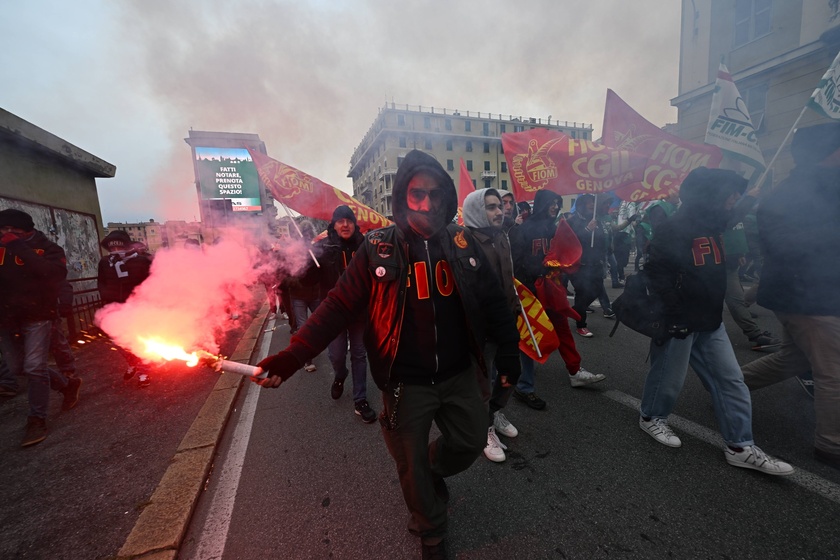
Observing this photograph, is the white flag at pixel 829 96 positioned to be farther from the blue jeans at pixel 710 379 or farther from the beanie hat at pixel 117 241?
the beanie hat at pixel 117 241

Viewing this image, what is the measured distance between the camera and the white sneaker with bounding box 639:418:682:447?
9.19ft

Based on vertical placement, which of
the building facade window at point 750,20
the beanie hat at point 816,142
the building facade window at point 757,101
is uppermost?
the building facade window at point 750,20

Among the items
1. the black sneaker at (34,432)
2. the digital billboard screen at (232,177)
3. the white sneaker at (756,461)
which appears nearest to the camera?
the white sneaker at (756,461)

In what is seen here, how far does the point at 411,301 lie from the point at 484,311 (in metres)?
0.49

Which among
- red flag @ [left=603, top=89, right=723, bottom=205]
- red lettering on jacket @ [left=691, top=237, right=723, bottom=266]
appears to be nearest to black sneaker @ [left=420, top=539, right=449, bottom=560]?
red lettering on jacket @ [left=691, top=237, right=723, bottom=266]

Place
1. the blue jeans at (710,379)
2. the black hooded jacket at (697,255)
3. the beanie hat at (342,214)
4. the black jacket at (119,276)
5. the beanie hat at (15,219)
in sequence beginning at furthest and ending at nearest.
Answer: the black jacket at (119,276), the beanie hat at (342,214), the beanie hat at (15,219), the black hooded jacket at (697,255), the blue jeans at (710,379)

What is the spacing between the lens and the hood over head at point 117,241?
4.80 meters

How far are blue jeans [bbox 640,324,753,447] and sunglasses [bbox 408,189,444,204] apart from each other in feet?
7.46

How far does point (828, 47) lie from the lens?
11.8 metres

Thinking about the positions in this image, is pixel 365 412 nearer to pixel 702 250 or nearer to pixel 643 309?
pixel 643 309

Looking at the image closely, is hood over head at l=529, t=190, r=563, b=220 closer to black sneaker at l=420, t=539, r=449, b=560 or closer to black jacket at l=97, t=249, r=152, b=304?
black sneaker at l=420, t=539, r=449, b=560

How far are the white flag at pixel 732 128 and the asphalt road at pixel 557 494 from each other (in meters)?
3.43

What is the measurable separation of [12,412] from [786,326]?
7.94m

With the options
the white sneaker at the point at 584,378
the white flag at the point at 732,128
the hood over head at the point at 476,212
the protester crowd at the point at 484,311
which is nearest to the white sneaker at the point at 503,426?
the protester crowd at the point at 484,311
